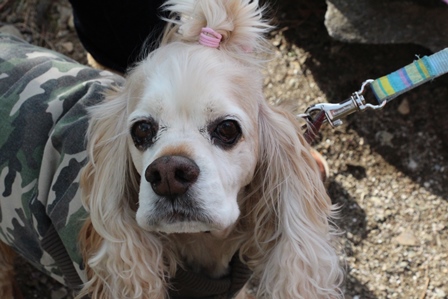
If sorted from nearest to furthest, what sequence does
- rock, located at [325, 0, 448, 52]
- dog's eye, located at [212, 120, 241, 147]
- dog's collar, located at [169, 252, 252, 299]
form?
dog's eye, located at [212, 120, 241, 147] → dog's collar, located at [169, 252, 252, 299] → rock, located at [325, 0, 448, 52]

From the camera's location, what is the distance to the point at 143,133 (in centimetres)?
118

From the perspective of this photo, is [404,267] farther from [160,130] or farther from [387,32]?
[160,130]

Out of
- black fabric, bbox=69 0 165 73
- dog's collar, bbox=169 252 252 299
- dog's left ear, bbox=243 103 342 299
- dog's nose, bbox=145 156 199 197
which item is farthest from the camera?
black fabric, bbox=69 0 165 73

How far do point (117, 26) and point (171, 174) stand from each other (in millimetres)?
906

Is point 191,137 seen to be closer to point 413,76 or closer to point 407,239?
point 413,76

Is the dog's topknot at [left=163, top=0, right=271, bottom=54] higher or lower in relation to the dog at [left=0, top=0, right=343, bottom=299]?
higher

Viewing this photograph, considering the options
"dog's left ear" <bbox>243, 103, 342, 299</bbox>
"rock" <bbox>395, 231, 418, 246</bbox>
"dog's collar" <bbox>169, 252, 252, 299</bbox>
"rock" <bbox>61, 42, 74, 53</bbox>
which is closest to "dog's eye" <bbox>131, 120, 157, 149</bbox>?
"dog's left ear" <bbox>243, 103, 342, 299</bbox>

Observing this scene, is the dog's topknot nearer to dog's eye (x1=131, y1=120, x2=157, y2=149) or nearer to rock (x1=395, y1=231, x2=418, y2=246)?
dog's eye (x1=131, y1=120, x2=157, y2=149)

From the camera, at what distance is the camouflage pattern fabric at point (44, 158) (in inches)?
56.4

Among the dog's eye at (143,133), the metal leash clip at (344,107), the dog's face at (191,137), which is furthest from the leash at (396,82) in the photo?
the dog's eye at (143,133)

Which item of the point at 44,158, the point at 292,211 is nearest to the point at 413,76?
the point at 292,211

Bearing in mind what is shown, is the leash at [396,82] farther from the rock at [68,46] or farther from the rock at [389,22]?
the rock at [68,46]

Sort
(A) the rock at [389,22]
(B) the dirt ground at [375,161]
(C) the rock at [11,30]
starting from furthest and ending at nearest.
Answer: (C) the rock at [11,30] < (A) the rock at [389,22] < (B) the dirt ground at [375,161]

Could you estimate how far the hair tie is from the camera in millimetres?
1192
